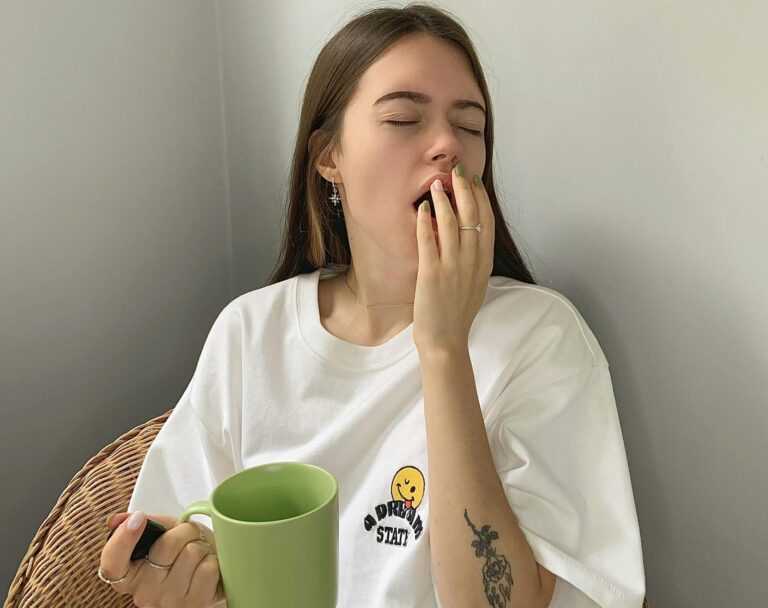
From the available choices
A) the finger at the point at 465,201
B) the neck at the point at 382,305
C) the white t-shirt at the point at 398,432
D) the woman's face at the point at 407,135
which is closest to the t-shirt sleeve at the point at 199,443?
the white t-shirt at the point at 398,432

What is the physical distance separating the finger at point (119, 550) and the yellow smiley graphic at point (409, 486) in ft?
1.10

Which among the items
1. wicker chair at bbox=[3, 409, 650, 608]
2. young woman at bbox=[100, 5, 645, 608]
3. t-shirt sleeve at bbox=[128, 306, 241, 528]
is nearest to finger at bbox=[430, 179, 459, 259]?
young woman at bbox=[100, 5, 645, 608]

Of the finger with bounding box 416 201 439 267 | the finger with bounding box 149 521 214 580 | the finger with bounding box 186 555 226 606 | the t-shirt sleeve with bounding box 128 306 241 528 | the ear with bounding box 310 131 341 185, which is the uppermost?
the ear with bounding box 310 131 341 185

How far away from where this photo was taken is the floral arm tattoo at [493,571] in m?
0.77

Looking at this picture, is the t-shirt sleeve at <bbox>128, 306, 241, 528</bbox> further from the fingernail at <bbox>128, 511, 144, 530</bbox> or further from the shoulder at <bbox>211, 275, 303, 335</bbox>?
the fingernail at <bbox>128, 511, 144, 530</bbox>

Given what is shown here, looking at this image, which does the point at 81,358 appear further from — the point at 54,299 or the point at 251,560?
the point at 251,560

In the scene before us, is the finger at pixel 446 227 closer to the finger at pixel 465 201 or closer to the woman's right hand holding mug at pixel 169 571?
the finger at pixel 465 201

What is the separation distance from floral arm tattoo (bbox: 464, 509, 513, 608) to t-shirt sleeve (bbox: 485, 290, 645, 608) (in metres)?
0.04

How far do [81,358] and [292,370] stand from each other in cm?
57

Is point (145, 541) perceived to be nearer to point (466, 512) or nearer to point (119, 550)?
point (119, 550)

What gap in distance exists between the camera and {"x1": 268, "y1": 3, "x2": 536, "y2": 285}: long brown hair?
38.2 inches

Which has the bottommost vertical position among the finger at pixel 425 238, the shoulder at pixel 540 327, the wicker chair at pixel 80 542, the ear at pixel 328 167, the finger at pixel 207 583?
the wicker chair at pixel 80 542

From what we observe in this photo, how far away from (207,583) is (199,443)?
40cm

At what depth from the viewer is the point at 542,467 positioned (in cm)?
83
